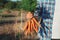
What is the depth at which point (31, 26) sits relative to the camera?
1.24 meters

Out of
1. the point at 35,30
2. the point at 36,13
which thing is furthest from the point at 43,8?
the point at 35,30

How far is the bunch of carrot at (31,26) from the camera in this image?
1229mm

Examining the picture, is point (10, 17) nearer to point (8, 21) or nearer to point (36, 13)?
point (8, 21)

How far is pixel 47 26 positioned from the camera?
4.11 ft

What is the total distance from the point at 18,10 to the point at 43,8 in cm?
17

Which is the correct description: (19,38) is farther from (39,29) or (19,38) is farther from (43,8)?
(43,8)

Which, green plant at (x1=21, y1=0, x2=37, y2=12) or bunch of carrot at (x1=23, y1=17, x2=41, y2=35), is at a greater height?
green plant at (x1=21, y1=0, x2=37, y2=12)

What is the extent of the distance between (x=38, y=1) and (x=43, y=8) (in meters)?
0.06

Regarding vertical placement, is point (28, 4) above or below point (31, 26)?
above

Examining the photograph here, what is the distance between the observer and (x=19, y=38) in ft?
4.07

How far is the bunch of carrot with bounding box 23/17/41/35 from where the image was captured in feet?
4.03

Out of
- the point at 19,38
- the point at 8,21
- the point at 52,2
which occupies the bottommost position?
the point at 19,38

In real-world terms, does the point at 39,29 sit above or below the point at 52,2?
below

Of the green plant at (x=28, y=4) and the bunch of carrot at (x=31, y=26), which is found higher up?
the green plant at (x=28, y=4)
